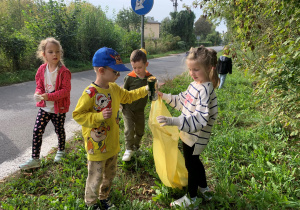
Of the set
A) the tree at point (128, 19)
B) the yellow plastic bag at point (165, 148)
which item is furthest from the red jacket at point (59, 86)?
the tree at point (128, 19)

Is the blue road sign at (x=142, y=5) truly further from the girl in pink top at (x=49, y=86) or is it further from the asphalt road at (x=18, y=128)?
the girl in pink top at (x=49, y=86)

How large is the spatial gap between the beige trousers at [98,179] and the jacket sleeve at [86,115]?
1.43 ft

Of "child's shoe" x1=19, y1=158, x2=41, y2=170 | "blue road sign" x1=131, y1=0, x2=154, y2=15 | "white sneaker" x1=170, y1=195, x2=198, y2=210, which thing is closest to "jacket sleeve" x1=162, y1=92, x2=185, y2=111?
"white sneaker" x1=170, y1=195, x2=198, y2=210

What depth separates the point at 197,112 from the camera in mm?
1829

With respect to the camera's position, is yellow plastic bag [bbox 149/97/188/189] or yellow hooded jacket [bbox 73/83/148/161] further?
yellow plastic bag [bbox 149/97/188/189]

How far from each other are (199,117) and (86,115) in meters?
0.97

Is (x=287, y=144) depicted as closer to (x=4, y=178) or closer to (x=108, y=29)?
(x=4, y=178)

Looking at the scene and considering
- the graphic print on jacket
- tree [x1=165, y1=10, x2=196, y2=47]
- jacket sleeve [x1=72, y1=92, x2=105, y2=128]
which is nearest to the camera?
jacket sleeve [x1=72, y1=92, x2=105, y2=128]

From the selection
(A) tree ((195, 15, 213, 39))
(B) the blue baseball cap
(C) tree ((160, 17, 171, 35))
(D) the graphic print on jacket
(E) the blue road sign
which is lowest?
(D) the graphic print on jacket

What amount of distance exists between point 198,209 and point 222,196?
33cm

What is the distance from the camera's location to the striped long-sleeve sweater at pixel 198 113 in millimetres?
1790

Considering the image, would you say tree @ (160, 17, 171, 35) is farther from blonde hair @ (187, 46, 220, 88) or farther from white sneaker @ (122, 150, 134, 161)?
blonde hair @ (187, 46, 220, 88)

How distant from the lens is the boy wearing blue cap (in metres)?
1.81

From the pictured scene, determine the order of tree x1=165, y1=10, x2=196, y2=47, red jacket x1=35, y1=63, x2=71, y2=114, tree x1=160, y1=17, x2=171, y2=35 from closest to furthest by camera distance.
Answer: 1. red jacket x1=35, y1=63, x2=71, y2=114
2. tree x1=165, y1=10, x2=196, y2=47
3. tree x1=160, y1=17, x2=171, y2=35
